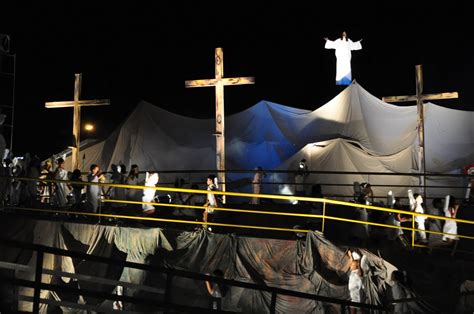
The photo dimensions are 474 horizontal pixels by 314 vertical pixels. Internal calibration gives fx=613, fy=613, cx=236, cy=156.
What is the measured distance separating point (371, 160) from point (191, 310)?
676 inches

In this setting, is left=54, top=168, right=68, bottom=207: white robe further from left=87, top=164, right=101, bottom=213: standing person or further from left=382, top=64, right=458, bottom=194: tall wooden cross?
left=382, top=64, right=458, bottom=194: tall wooden cross

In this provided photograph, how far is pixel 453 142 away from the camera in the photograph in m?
22.6

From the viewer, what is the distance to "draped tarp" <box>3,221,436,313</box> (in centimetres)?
1150

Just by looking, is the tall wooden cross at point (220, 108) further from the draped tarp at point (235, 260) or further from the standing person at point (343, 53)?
the standing person at point (343, 53)

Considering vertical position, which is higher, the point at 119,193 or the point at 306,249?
the point at 119,193

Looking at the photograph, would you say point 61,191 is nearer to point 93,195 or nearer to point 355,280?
point 93,195

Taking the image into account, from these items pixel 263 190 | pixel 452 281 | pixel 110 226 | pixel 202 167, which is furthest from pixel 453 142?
pixel 110 226

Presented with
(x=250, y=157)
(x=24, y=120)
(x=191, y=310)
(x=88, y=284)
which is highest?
(x=24, y=120)

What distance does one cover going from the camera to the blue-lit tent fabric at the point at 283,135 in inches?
896

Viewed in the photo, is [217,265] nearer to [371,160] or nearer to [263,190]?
[263,190]

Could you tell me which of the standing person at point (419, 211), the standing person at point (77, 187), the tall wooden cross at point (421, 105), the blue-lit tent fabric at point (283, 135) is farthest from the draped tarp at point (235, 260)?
the blue-lit tent fabric at point (283, 135)

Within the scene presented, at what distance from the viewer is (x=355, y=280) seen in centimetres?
1062

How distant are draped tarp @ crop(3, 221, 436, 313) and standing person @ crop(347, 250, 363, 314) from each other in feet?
1.00

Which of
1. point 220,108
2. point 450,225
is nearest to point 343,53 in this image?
point 220,108
